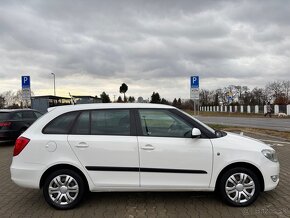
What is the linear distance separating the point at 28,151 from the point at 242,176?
324 centimetres

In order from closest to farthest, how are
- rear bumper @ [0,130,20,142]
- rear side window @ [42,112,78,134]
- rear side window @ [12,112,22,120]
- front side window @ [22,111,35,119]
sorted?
rear side window @ [42,112,78,134]
rear bumper @ [0,130,20,142]
rear side window @ [12,112,22,120]
front side window @ [22,111,35,119]

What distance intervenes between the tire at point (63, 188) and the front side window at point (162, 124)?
1262mm

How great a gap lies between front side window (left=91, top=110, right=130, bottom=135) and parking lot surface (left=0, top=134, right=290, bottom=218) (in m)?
1.16

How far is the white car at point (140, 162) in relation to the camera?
5.01 meters

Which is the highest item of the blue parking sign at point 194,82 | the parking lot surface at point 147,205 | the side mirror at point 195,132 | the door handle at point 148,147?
the blue parking sign at point 194,82

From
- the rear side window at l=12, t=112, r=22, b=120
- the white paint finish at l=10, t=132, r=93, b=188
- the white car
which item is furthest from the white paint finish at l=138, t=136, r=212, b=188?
the rear side window at l=12, t=112, r=22, b=120

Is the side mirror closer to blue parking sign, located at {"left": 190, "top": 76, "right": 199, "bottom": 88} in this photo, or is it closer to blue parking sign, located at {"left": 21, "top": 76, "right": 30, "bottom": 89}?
blue parking sign, located at {"left": 190, "top": 76, "right": 199, "bottom": 88}

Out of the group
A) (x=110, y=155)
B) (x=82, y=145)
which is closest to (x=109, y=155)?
(x=110, y=155)

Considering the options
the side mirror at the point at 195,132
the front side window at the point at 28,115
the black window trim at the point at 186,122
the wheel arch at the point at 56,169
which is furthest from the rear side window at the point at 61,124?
the front side window at the point at 28,115

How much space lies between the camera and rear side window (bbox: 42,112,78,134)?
5.21 m

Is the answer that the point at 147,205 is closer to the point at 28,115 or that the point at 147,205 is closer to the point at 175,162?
the point at 175,162

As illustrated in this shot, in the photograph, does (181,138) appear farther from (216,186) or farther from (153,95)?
(153,95)

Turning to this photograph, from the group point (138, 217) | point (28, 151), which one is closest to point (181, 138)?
point (138, 217)

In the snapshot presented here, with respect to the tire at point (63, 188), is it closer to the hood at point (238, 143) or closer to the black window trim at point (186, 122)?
the black window trim at point (186, 122)
